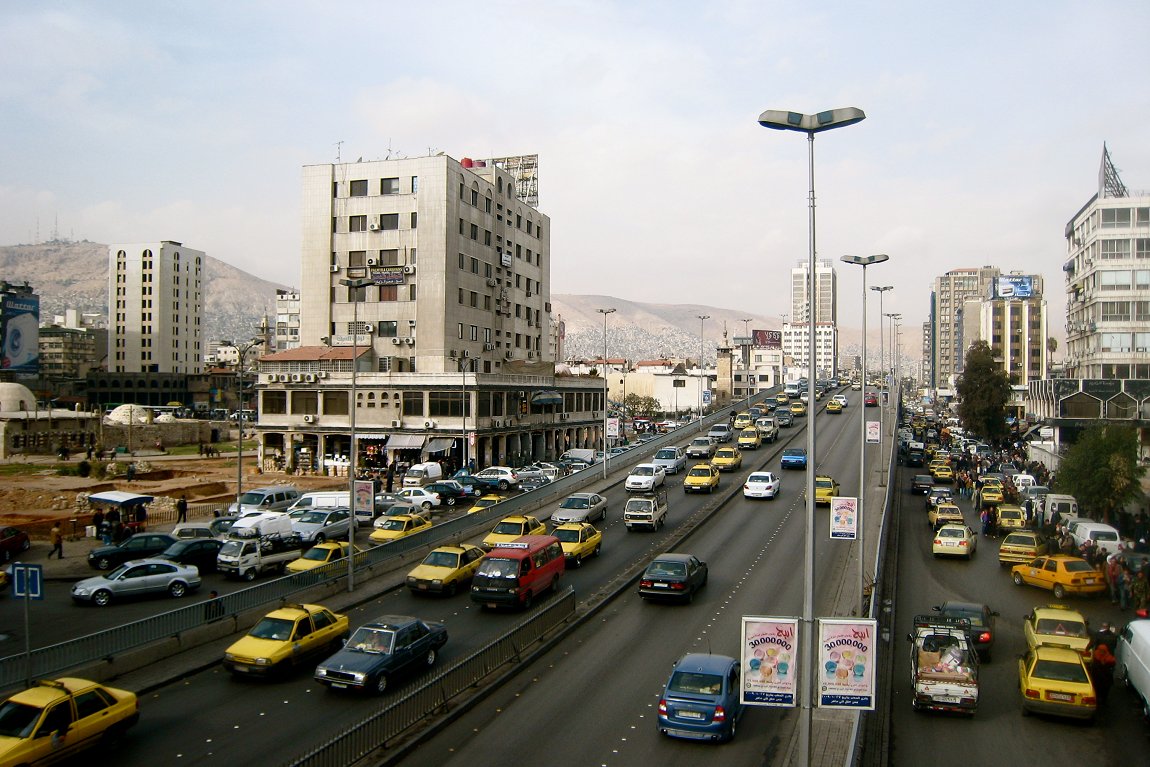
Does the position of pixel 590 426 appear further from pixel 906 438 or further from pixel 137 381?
pixel 137 381

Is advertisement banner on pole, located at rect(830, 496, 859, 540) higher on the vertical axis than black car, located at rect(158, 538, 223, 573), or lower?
higher

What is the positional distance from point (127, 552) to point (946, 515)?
34515 millimetres

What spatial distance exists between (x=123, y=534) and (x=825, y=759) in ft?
102

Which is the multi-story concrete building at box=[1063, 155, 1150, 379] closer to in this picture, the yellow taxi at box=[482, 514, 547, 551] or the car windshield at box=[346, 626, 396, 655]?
the yellow taxi at box=[482, 514, 547, 551]

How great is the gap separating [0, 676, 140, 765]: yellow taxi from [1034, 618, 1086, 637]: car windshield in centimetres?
2034

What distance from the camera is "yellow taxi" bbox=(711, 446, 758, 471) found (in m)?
53.7

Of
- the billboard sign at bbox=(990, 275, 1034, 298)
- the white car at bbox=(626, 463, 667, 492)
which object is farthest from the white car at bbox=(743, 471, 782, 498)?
the billboard sign at bbox=(990, 275, 1034, 298)

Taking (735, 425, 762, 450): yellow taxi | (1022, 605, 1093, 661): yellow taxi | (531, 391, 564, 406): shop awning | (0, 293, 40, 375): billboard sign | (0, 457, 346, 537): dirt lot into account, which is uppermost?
(0, 293, 40, 375): billboard sign

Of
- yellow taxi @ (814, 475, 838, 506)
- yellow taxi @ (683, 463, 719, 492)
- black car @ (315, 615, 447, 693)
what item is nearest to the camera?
black car @ (315, 615, 447, 693)

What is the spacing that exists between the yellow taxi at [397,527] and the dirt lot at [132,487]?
16.7m

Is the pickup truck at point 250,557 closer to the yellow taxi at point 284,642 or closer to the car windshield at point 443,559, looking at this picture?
the car windshield at point 443,559

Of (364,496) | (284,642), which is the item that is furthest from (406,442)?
(284,642)

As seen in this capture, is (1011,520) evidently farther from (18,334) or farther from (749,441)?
(18,334)

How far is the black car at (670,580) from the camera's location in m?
25.0
